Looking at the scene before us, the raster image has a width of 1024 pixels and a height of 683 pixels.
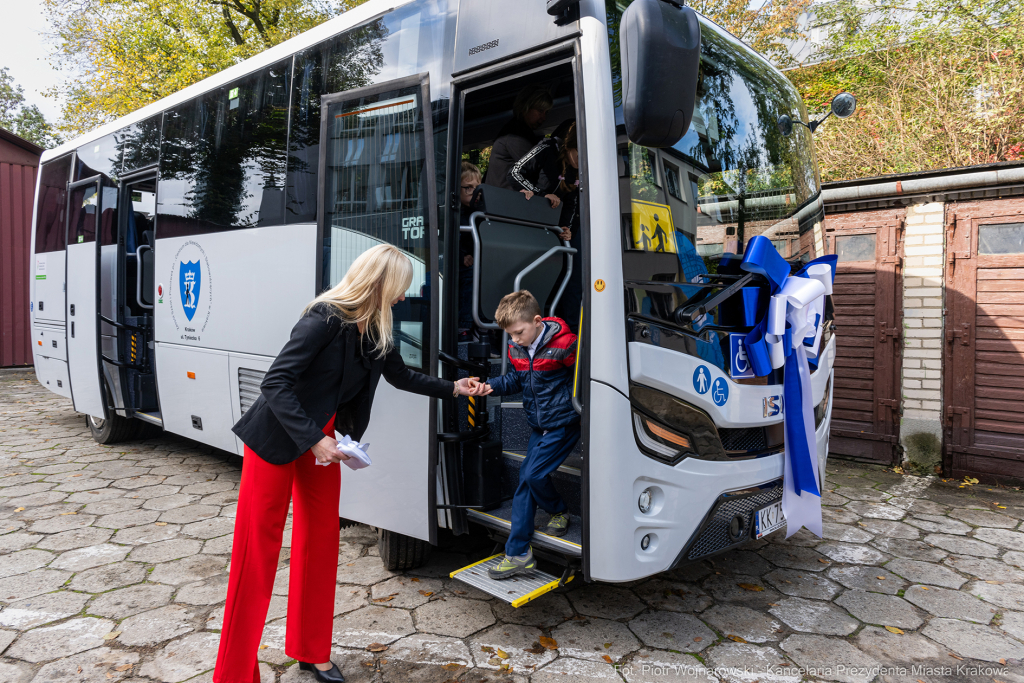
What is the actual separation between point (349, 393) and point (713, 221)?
185cm

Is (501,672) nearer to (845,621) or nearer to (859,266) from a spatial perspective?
(845,621)

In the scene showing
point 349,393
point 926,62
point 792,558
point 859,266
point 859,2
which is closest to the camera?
point 349,393

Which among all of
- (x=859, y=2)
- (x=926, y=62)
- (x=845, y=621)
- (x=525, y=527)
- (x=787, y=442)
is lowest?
(x=845, y=621)

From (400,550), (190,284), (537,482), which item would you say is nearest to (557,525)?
(537,482)

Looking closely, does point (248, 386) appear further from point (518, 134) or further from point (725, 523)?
point (725, 523)

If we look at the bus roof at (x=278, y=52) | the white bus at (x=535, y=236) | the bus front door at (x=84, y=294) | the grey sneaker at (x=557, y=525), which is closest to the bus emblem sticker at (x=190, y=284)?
the white bus at (x=535, y=236)

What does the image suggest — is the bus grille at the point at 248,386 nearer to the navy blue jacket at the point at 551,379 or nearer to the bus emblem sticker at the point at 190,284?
the bus emblem sticker at the point at 190,284

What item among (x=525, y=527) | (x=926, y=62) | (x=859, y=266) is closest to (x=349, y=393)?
(x=525, y=527)

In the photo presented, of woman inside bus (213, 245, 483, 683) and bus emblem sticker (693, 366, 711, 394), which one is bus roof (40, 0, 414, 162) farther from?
bus emblem sticker (693, 366, 711, 394)

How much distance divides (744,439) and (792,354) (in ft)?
1.63

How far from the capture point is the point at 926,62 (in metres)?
10.0

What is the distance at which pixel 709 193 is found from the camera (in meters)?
3.07

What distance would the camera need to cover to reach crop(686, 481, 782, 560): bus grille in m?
2.90

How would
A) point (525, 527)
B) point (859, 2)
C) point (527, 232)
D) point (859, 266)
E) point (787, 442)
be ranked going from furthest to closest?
1. point (859, 2)
2. point (859, 266)
3. point (527, 232)
4. point (787, 442)
5. point (525, 527)
